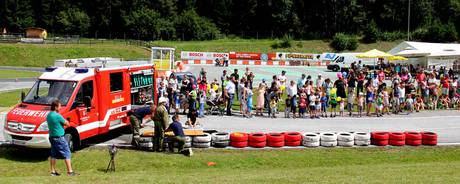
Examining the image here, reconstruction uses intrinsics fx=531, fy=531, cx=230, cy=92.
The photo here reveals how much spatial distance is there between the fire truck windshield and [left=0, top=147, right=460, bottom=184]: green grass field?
5.48ft

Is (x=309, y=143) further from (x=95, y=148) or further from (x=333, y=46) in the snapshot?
(x=333, y=46)

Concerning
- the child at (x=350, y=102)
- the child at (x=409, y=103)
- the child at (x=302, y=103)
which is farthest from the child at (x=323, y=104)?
the child at (x=409, y=103)

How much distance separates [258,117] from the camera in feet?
80.7

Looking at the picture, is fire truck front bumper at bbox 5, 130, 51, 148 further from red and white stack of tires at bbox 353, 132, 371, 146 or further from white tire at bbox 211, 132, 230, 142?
red and white stack of tires at bbox 353, 132, 371, 146

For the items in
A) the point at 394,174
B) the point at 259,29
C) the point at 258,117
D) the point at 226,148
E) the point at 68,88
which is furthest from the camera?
the point at 259,29

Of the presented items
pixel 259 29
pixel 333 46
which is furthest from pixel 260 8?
pixel 333 46

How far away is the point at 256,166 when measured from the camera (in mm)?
15906

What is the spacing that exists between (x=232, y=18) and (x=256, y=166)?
95.4m

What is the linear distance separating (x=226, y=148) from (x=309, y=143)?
2.87 meters

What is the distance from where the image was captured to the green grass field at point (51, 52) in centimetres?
6044

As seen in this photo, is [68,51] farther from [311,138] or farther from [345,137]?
[345,137]

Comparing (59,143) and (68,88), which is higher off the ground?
(68,88)


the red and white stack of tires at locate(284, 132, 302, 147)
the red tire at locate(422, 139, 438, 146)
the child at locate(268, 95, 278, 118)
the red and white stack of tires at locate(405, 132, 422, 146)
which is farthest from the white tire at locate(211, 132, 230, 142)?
the red tire at locate(422, 139, 438, 146)

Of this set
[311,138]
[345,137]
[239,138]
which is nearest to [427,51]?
[345,137]
